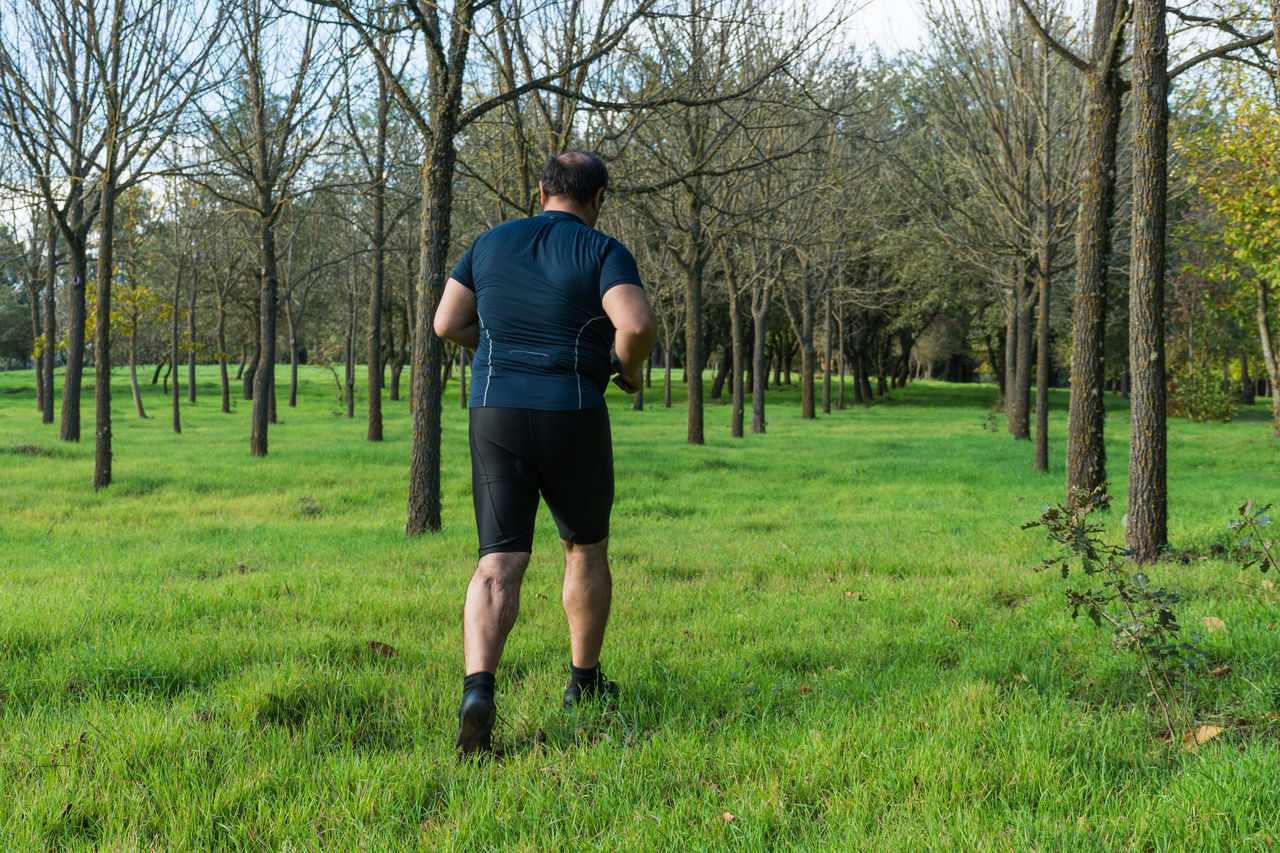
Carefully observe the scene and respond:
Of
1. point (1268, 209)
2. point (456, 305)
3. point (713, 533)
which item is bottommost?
point (713, 533)

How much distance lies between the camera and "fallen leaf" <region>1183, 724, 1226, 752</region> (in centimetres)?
→ 286

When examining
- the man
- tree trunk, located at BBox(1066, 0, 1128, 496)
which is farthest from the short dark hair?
tree trunk, located at BBox(1066, 0, 1128, 496)

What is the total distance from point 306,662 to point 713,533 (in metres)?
4.78

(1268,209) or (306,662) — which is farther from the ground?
(1268,209)

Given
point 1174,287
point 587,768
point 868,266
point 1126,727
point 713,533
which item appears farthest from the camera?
point 868,266

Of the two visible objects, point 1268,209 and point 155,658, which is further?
point 1268,209

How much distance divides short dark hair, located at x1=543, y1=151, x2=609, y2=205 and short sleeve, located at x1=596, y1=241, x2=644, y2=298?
1.04ft

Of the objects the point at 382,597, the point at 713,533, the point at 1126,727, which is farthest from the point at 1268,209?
the point at 382,597

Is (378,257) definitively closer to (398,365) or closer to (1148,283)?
(398,365)

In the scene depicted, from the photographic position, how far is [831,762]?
2.76m

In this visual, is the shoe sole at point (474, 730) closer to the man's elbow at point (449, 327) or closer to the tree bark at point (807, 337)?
the man's elbow at point (449, 327)

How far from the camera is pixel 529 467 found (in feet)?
10.2

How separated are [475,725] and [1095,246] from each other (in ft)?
22.5

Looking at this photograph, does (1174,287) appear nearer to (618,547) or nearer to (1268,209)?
(1268,209)
